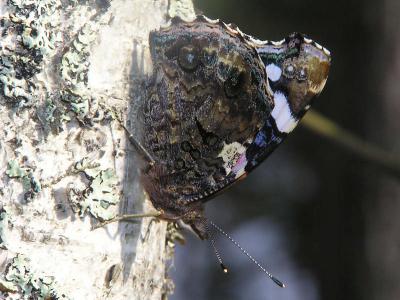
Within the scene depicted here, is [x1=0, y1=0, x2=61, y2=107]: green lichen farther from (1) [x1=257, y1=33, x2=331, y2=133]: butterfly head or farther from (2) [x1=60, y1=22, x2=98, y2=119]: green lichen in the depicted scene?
(1) [x1=257, y1=33, x2=331, y2=133]: butterfly head

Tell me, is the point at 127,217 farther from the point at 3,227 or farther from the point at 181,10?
the point at 181,10

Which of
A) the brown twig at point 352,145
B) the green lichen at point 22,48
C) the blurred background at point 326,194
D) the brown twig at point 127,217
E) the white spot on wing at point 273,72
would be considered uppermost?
the green lichen at point 22,48

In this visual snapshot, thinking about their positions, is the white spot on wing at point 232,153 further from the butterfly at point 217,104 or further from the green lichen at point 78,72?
the green lichen at point 78,72

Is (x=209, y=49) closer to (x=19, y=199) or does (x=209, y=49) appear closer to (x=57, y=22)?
(x=57, y=22)

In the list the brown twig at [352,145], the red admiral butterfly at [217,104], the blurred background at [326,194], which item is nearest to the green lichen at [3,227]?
the red admiral butterfly at [217,104]

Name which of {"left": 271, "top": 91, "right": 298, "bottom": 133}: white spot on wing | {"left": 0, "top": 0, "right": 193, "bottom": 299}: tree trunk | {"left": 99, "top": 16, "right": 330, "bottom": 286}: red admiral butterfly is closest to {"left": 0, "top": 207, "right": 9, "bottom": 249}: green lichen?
{"left": 0, "top": 0, "right": 193, "bottom": 299}: tree trunk

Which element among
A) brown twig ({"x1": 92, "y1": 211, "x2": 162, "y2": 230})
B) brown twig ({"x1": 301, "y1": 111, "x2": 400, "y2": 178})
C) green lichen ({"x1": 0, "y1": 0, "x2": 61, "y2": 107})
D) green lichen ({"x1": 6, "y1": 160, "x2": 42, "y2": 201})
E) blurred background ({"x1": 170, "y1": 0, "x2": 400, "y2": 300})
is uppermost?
green lichen ({"x1": 0, "y1": 0, "x2": 61, "y2": 107})

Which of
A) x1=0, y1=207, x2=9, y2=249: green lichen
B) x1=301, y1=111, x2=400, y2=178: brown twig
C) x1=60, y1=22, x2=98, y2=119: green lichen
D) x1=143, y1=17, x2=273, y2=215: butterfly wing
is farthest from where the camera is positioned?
x1=301, y1=111, x2=400, y2=178: brown twig
